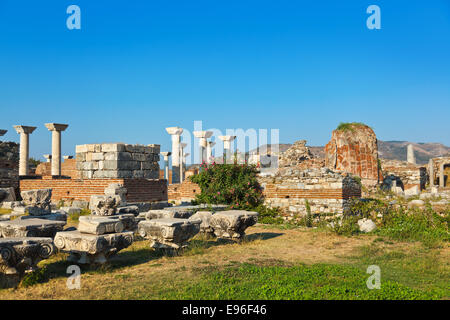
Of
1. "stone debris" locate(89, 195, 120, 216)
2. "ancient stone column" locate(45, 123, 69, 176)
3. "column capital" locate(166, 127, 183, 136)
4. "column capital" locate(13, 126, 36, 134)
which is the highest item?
"column capital" locate(166, 127, 183, 136)

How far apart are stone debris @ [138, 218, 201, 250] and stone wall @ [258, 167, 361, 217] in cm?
622

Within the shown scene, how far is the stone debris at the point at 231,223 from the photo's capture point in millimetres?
9141

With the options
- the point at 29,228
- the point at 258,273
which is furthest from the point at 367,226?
the point at 29,228

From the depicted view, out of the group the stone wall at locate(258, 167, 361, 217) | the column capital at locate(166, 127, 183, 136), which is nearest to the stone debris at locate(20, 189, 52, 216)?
the stone wall at locate(258, 167, 361, 217)

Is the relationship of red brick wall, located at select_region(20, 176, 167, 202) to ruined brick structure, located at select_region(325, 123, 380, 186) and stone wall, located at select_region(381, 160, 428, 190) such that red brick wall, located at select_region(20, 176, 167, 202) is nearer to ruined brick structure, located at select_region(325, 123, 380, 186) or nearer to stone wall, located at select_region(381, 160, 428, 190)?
ruined brick structure, located at select_region(325, 123, 380, 186)

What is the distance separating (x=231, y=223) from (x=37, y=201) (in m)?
4.56

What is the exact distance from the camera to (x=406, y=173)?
75.7 feet

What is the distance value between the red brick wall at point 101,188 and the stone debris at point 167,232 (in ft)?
13.8

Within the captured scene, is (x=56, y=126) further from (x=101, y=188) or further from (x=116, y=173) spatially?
(x=116, y=173)

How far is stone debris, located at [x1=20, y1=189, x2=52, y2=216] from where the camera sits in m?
8.94

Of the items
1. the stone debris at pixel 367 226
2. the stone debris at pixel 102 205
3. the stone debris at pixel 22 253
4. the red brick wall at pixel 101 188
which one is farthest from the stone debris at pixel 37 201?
the stone debris at pixel 367 226

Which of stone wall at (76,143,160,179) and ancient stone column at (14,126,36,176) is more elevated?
ancient stone column at (14,126,36,176)
